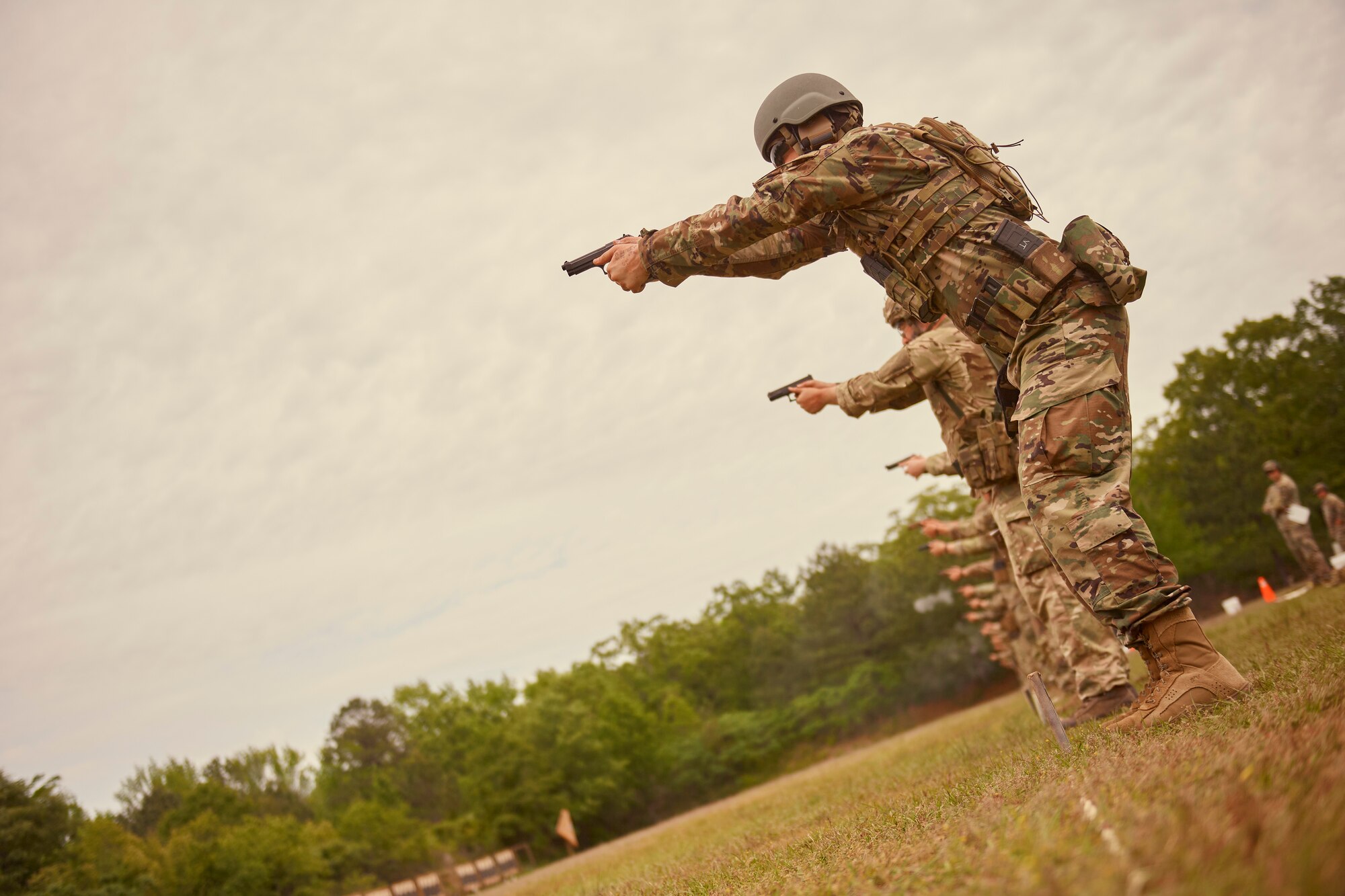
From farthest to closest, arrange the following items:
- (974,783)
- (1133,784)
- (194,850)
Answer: (194,850) < (974,783) < (1133,784)

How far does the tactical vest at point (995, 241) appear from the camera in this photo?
13.1ft

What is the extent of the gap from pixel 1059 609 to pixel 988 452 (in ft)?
3.86

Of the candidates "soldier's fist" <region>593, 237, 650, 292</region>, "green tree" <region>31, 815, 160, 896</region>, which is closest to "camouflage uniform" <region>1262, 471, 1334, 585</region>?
"soldier's fist" <region>593, 237, 650, 292</region>

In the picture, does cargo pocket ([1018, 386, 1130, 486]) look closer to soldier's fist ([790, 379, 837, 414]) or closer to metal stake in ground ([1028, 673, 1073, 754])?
metal stake in ground ([1028, 673, 1073, 754])

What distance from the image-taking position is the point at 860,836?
11.6 feet

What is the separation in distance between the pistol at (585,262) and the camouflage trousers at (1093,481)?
2.39 metres

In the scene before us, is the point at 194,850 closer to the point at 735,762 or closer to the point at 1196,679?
the point at 1196,679

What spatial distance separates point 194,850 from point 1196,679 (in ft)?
83.5

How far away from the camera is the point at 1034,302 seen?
13.2ft

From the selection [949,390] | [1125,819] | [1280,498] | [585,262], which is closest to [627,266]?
[585,262]

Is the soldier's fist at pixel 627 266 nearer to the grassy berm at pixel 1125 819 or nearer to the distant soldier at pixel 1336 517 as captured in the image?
the grassy berm at pixel 1125 819

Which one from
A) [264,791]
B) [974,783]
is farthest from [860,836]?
[264,791]

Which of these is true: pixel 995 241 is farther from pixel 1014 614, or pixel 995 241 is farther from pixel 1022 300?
pixel 1014 614

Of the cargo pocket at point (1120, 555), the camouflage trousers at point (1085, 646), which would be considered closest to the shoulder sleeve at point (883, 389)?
the camouflage trousers at point (1085, 646)
